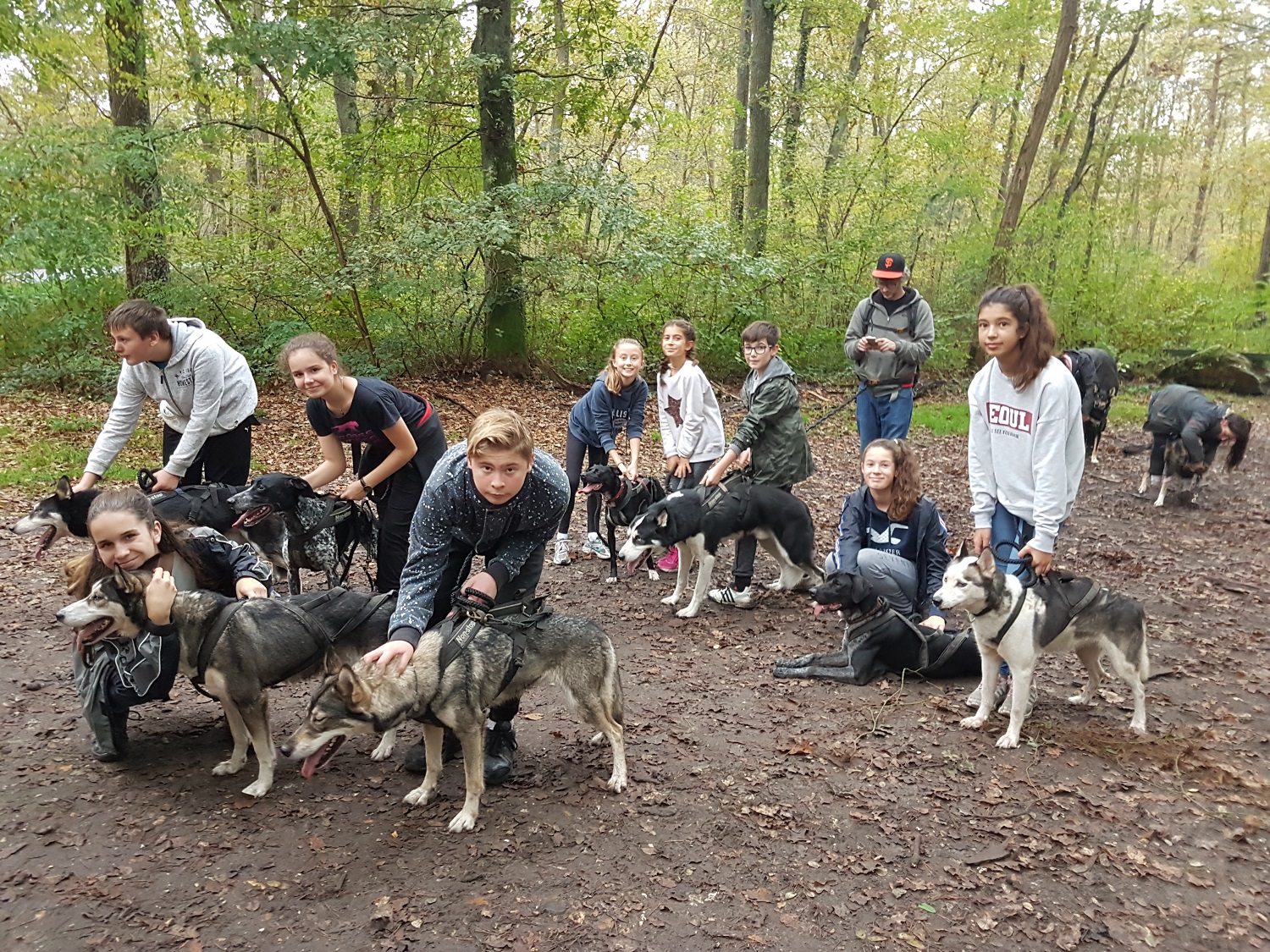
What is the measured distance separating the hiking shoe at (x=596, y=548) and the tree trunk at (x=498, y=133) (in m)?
5.71

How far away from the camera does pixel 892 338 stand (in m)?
6.65

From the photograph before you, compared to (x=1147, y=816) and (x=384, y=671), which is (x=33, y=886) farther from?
(x=1147, y=816)

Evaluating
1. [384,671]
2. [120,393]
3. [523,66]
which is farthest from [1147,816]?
[523,66]

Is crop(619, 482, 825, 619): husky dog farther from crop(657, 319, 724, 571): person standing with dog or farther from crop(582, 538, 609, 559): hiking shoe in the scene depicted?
crop(582, 538, 609, 559): hiking shoe

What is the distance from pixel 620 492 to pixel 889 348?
261 cm

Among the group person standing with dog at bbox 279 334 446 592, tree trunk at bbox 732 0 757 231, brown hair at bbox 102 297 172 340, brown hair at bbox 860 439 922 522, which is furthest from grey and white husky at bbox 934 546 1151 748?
tree trunk at bbox 732 0 757 231

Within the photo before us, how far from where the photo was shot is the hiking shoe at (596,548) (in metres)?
7.35

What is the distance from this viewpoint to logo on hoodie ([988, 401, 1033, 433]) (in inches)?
160

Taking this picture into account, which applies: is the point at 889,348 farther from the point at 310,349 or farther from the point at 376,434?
the point at 310,349

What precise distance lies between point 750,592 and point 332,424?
3629 mm

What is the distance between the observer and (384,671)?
10.1ft

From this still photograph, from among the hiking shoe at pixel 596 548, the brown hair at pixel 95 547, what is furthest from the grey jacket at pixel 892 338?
the brown hair at pixel 95 547

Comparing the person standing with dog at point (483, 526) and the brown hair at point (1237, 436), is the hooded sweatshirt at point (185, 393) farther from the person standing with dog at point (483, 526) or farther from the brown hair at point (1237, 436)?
the brown hair at point (1237, 436)

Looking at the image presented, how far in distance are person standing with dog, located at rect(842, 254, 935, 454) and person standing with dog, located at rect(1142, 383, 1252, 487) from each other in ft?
14.3
